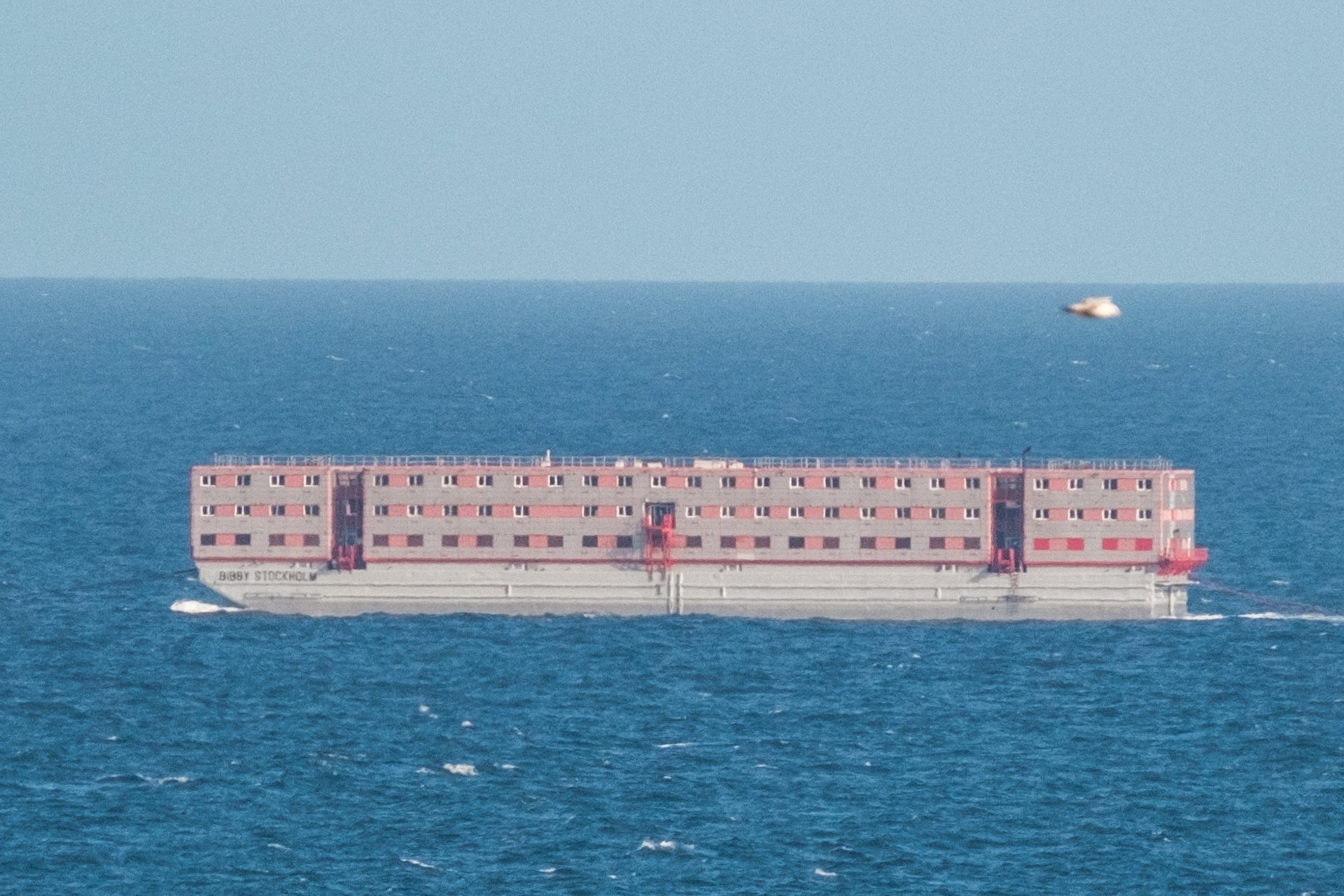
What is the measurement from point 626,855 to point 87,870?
18.0 meters

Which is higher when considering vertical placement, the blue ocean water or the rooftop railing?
the rooftop railing

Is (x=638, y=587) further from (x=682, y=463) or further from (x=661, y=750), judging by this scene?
(x=661, y=750)

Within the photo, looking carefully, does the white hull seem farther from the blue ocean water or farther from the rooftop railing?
the rooftop railing

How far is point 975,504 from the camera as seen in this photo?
130 metres

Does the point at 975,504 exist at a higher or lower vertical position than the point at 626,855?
higher

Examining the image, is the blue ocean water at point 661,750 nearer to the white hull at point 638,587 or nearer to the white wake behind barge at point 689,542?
the white hull at point 638,587

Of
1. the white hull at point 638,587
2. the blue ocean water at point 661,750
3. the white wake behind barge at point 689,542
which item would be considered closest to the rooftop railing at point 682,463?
the white wake behind barge at point 689,542

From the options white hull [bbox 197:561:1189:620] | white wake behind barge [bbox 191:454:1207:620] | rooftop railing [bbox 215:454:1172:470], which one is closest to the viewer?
white wake behind barge [bbox 191:454:1207:620]

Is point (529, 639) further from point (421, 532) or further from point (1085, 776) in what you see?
point (1085, 776)

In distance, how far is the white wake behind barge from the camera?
12962 cm

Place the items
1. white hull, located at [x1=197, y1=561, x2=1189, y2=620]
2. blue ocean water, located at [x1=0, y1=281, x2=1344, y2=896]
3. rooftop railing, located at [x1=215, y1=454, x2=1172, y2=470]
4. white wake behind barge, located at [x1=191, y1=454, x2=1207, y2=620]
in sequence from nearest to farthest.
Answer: blue ocean water, located at [x1=0, y1=281, x2=1344, y2=896], white wake behind barge, located at [x1=191, y1=454, x2=1207, y2=620], white hull, located at [x1=197, y1=561, x2=1189, y2=620], rooftop railing, located at [x1=215, y1=454, x2=1172, y2=470]

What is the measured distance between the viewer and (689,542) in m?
130

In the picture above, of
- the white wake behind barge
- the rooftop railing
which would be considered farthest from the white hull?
the rooftop railing

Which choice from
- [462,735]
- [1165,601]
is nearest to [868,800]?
[462,735]
